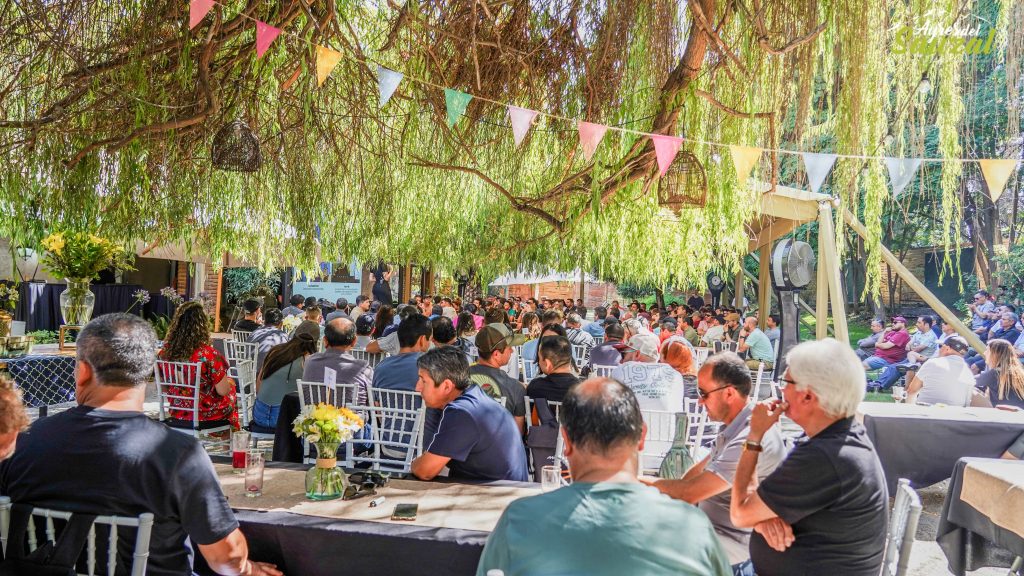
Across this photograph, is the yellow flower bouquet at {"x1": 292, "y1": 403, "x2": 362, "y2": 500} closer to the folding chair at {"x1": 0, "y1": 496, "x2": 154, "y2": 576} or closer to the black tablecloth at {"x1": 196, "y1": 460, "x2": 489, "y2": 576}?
the black tablecloth at {"x1": 196, "y1": 460, "x2": 489, "y2": 576}

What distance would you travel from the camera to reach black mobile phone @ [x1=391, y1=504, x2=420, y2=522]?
7.17 ft

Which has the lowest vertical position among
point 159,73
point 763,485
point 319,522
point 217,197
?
point 319,522

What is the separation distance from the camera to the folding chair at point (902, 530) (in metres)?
1.91

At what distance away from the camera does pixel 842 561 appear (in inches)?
77.4

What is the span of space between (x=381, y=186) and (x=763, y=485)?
5.28 m

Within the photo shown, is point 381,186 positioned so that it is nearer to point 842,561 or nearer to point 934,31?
point 934,31

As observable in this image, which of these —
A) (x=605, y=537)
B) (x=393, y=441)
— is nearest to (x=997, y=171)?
(x=393, y=441)

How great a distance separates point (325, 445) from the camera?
8.00 ft

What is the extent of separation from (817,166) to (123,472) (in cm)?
414

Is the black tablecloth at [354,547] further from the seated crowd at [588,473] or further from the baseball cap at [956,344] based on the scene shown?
the baseball cap at [956,344]

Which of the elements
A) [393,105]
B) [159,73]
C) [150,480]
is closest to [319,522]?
[150,480]

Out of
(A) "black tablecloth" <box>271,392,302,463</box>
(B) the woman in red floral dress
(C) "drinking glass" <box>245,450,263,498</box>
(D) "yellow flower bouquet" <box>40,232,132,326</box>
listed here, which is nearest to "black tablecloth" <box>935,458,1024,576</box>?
(C) "drinking glass" <box>245,450,263,498</box>

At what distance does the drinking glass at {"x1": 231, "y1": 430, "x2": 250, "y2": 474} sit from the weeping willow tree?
227 centimetres

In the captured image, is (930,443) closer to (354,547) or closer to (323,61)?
(354,547)
